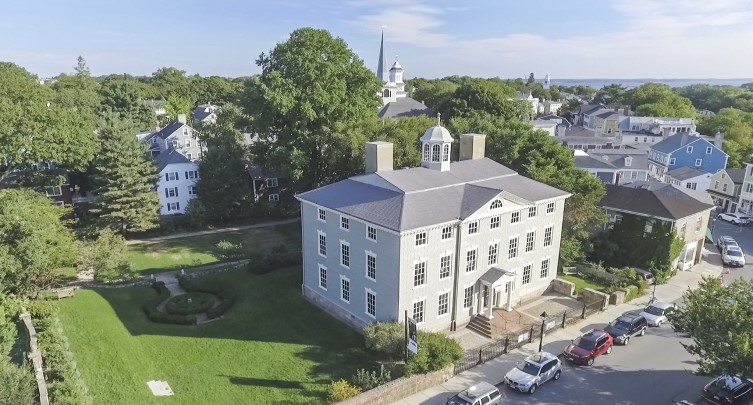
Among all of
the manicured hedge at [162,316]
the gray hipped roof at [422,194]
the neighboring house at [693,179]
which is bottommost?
the manicured hedge at [162,316]

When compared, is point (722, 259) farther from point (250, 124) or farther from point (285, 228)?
point (250, 124)

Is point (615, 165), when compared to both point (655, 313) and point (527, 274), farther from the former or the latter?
point (527, 274)

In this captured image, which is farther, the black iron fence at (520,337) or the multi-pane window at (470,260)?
the multi-pane window at (470,260)

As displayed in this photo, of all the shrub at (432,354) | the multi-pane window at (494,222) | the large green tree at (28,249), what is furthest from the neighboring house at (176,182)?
the shrub at (432,354)

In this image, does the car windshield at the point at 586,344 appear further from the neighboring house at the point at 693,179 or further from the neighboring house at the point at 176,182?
the neighboring house at the point at 693,179

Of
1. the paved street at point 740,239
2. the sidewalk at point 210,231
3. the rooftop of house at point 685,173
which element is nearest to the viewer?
the paved street at point 740,239

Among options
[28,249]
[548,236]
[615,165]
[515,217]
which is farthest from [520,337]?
[615,165]

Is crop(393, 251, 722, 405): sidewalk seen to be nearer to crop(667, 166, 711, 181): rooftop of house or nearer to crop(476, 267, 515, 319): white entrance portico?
crop(476, 267, 515, 319): white entrance portico

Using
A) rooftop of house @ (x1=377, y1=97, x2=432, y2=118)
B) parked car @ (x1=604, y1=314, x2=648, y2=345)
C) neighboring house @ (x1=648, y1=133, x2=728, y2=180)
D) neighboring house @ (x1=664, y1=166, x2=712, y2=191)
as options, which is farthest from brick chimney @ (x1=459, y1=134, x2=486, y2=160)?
rooftop of house @ (x1=377, y1=97, x2=432, y2=118)
